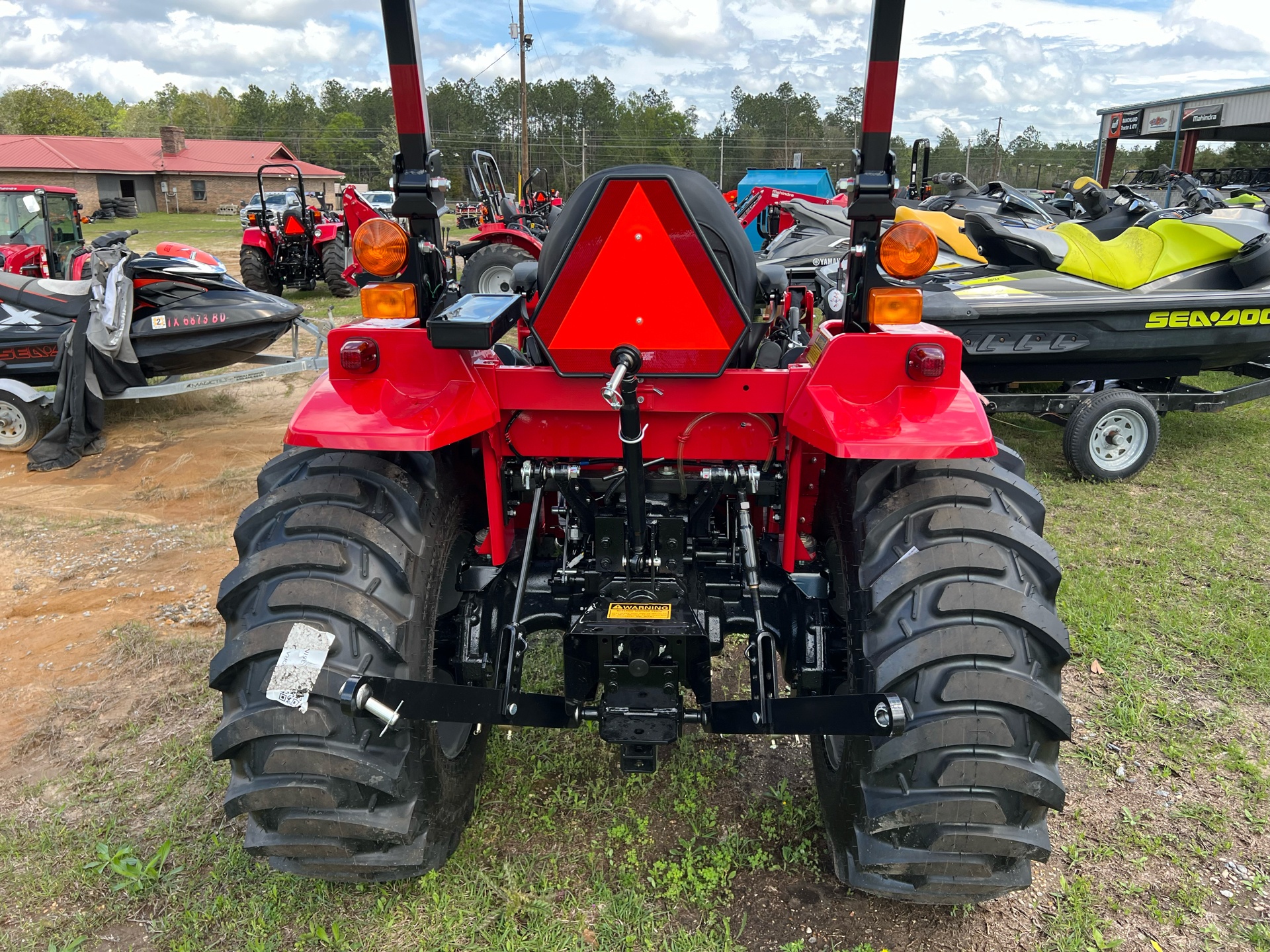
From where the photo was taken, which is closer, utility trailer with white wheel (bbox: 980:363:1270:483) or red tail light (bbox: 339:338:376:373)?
red tail light (bbox: 339:338:376:373)

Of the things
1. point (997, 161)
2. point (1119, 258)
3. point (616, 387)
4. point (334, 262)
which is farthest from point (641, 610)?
point (997, 161)

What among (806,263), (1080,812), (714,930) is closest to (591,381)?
(714,930)

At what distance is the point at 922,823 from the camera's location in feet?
6.31

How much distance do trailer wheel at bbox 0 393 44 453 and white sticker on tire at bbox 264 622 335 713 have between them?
6213 mm

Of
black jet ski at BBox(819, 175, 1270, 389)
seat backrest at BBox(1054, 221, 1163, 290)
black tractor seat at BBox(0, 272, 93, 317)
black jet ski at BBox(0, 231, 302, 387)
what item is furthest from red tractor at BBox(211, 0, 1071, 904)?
black tractor seat at BBox(0, 272, 93, 317)

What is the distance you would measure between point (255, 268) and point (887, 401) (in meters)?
13.8

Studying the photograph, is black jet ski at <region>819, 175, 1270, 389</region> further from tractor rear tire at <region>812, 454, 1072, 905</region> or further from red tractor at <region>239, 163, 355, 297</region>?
red tractor at <region>239, 163, 355, 297</region>

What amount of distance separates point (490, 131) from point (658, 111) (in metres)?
0.84

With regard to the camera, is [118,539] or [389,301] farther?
[118,539]

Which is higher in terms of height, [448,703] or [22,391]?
[448,703]

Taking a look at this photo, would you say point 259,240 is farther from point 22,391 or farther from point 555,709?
point 555,709

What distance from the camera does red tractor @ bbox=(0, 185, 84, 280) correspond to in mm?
9273

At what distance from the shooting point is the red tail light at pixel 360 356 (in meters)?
2.11

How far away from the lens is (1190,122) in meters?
31.8
